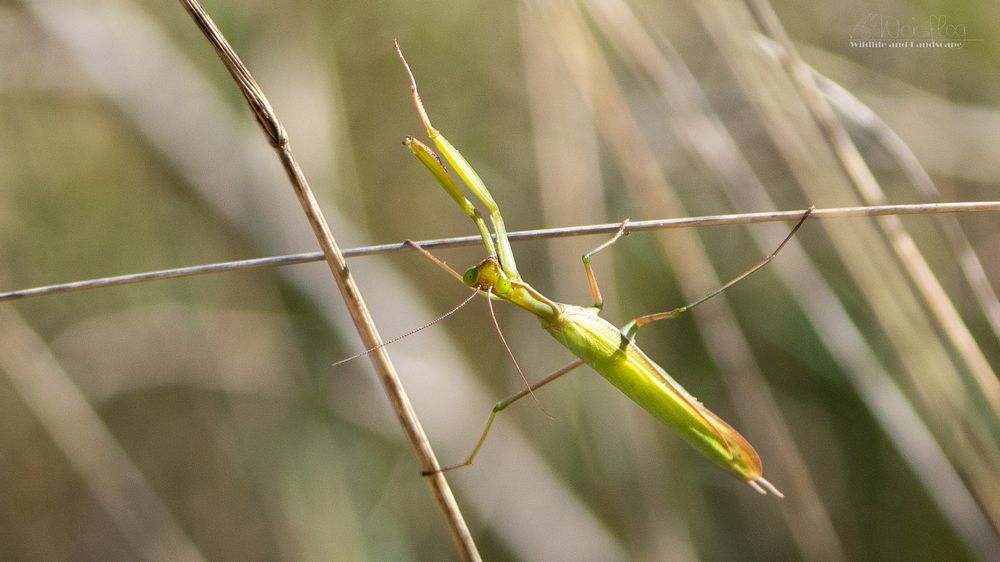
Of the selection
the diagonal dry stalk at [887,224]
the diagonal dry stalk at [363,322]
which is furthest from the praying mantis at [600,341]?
the diagonal dry stalk at [887,224]

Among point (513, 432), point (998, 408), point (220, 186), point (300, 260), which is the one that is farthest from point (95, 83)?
point (998, 408)

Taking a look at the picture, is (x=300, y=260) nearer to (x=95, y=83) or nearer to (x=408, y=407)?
(x=408, y=407)

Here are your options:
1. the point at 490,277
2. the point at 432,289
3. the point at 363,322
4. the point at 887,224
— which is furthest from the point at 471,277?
the point at 432,289

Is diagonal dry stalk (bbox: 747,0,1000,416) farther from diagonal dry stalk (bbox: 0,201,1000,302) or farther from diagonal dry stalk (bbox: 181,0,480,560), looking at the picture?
diagonal dry stalk (bbox: 181,0,480,560)

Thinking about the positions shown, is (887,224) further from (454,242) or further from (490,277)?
(454,242)

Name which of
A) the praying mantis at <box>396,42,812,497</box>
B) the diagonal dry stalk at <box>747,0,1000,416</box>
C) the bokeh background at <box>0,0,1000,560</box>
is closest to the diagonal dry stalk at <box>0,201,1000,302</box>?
the praying mantis at <box>396,42,812,497</box>

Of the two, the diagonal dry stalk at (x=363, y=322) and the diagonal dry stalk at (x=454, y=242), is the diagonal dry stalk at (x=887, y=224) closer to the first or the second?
the diagonal dry stalk at (x=454, y=242)

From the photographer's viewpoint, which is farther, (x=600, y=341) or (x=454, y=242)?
(x=600, y=341)
